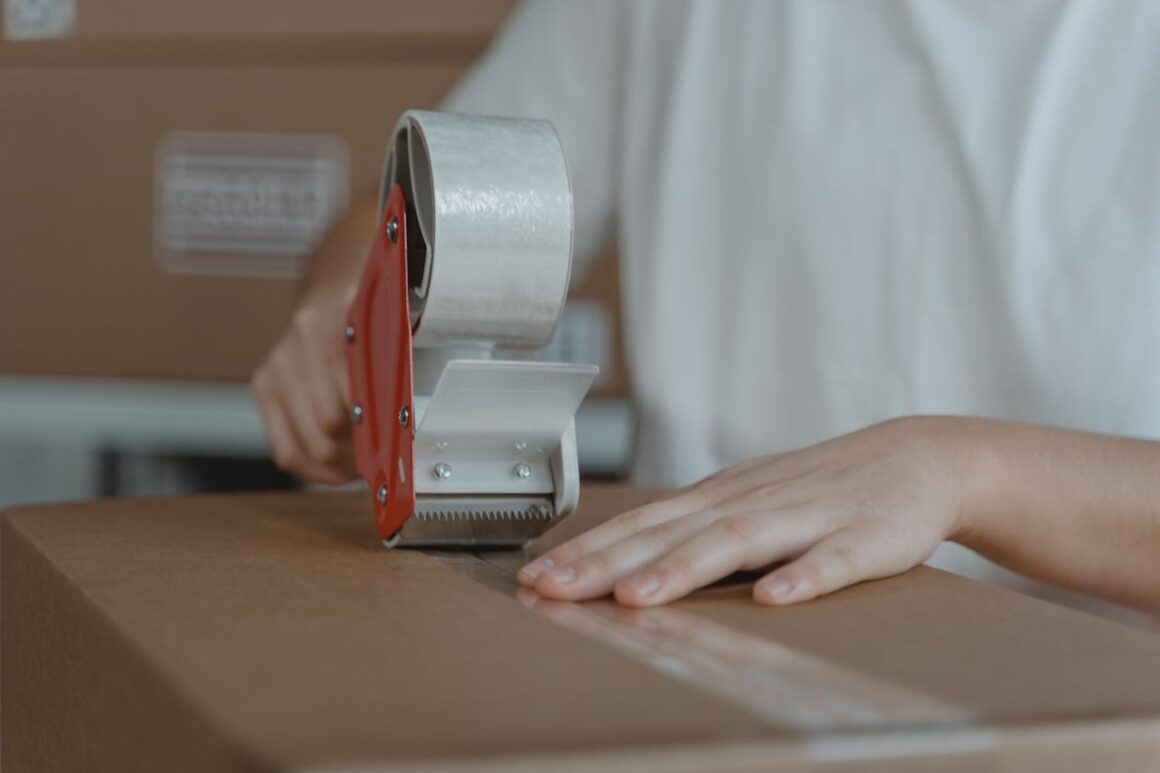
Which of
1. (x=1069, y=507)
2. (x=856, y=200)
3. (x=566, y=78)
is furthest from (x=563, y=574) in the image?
(x=566, y=78)

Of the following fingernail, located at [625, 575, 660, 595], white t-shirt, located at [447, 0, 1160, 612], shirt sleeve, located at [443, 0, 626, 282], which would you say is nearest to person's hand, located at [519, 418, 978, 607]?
fingernail, located at [625, 575, 660, 595]

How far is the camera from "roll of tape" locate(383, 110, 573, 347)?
539 millimetres

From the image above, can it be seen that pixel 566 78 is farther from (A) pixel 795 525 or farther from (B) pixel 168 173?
(A) pixel 795 525

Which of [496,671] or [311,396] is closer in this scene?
[496,671]

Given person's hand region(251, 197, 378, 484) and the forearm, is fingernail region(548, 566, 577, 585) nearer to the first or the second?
the forearm

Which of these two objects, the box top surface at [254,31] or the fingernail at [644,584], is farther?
the box top surface at [254,31]

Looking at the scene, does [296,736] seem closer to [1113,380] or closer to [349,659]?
[349,659]

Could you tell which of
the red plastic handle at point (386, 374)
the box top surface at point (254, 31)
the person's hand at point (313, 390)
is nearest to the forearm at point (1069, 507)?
the red plastic handle at point (386, 374)

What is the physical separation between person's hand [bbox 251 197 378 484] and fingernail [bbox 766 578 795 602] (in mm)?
338

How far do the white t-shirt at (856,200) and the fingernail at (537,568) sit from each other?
433 mm

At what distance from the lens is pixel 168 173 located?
3.79 ft

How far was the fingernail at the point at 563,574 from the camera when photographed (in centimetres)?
51

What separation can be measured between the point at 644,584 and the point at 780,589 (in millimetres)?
48

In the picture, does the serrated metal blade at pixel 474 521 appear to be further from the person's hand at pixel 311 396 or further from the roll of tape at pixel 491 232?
the person's hand at pixel 311 396
